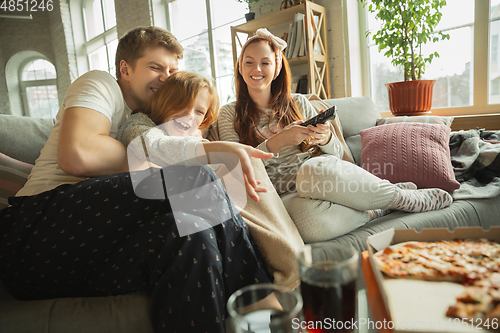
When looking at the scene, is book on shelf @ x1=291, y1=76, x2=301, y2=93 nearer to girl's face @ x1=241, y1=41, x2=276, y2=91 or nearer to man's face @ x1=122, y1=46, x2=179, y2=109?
girl's face @ x1=241, y1=41, x2=276, y2=91

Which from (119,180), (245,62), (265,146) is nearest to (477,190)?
(265,146)

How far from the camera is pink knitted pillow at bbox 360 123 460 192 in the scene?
4.49ft

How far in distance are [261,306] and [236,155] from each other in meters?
0.53

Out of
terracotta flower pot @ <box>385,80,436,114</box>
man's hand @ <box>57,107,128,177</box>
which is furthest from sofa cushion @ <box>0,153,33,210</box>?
terracotta flower pot @ <box>385,80,436,114</box>

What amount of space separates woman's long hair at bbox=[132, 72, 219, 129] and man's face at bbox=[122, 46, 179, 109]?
0.07 metres

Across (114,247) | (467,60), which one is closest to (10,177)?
(114,247)

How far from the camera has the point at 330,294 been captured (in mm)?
337

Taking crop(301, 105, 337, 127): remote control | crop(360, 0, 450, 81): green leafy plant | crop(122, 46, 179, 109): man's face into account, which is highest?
crop(360, 0, 450, 81): green leafy plant

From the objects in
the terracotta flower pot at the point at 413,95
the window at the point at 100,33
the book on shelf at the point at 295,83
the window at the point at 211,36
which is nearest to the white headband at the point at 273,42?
the terracotta flower pot at the point at 413,95

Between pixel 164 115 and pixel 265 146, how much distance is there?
42cm

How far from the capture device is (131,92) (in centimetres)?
117

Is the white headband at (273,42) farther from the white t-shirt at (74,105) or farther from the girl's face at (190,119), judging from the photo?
the white t-shirt at (74,105)

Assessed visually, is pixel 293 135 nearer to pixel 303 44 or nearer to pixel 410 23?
pixel 410 23

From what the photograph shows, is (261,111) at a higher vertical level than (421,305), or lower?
higher
